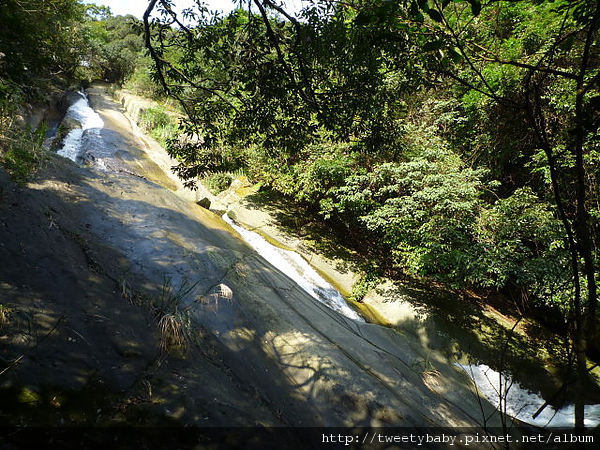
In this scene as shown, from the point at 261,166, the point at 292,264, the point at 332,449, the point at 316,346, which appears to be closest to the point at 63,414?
the point at 332,449

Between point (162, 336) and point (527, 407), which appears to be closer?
point (162, 336)

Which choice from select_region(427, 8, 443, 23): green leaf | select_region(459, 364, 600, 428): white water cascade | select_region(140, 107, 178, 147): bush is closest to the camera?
select_region(427, 8, 443, 23): green leaf

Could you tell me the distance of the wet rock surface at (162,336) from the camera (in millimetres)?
2799

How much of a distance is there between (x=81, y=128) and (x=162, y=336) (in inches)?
670

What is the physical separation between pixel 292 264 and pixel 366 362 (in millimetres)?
5206

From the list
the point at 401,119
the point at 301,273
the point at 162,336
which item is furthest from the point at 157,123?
the point at 162,336

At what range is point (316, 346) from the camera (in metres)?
4.94

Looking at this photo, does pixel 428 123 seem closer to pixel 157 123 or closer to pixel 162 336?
pixel 162 336

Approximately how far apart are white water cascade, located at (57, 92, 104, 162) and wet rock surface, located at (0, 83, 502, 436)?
23.6 ft

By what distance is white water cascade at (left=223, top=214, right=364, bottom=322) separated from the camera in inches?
358

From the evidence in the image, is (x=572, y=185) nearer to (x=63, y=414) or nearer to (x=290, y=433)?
(x=290, y=433)

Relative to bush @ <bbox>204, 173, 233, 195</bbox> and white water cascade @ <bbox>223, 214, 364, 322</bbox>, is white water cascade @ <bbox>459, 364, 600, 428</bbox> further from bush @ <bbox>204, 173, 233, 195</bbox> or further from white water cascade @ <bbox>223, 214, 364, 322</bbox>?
bush @ <bbox>204, 173, 233, 195</bbox>

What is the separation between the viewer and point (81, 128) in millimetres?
16062

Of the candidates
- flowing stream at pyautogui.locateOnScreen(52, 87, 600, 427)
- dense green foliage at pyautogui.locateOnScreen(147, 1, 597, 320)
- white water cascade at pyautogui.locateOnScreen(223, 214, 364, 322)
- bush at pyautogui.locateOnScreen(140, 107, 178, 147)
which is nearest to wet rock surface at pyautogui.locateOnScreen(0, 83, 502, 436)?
flowing stream at pyautogui.locateOnScreen(52, 87, 600, 427)
